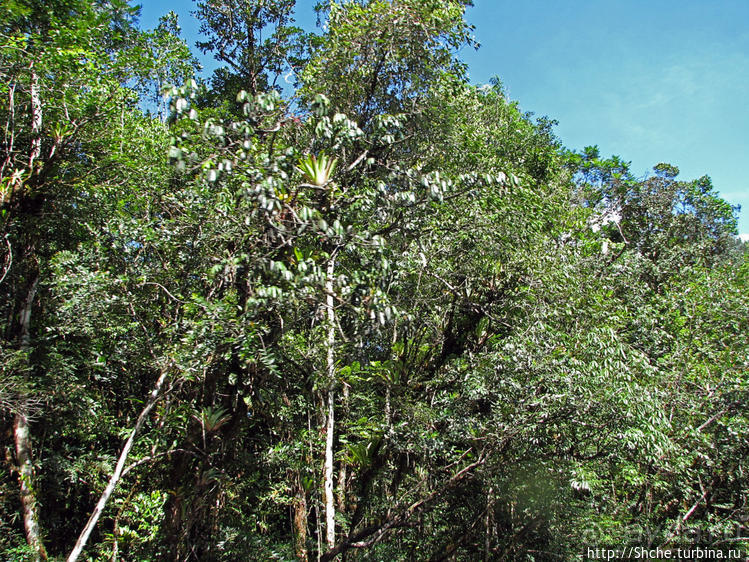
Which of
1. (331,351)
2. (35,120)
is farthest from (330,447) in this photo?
(35,120)

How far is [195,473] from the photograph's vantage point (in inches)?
220

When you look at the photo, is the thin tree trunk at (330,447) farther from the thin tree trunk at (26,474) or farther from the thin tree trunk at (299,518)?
the thin tree trunk at (26,474)

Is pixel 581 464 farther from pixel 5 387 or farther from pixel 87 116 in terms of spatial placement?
pixel 87 116

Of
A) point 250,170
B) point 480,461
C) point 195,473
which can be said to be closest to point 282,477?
point 195,473

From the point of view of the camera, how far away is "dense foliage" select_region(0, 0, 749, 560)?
4.61m

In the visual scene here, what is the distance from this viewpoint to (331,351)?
4.84 metres

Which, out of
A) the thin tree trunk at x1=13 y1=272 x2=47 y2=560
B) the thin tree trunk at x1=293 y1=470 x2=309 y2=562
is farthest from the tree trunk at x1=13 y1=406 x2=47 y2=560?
the thin tree trunk at x1=293 y1=470 x2=309 y2=562

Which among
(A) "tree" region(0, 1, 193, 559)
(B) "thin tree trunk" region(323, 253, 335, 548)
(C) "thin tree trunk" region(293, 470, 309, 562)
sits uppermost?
(A) "tree" region(0, 1, 193, 559)

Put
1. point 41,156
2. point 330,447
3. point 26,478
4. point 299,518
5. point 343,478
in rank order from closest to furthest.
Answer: point 330,447
point 26,478
point 299,518
point 41,156
point 343,478

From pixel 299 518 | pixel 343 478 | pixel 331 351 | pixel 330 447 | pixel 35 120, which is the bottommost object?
pixel 299 518

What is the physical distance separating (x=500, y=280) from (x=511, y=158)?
5227mm

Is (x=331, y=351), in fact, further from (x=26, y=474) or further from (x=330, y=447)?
(x=26, y=474)

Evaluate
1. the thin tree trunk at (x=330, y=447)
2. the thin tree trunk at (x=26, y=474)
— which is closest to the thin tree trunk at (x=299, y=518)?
A: the thin tree trunk at (x=330, y=447)

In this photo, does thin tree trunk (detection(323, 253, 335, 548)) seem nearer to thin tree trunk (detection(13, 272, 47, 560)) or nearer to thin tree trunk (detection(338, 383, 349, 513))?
thin tree trunk (detection(338, 383, 349, 513))
